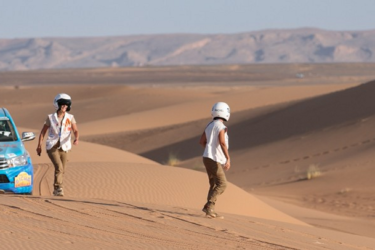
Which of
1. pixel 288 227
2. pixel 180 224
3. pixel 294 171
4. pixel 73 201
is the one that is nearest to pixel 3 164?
pixel 73 201

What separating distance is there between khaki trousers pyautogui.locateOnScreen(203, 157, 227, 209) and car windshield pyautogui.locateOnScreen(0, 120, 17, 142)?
3.54m

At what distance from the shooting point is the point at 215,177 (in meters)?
10.7

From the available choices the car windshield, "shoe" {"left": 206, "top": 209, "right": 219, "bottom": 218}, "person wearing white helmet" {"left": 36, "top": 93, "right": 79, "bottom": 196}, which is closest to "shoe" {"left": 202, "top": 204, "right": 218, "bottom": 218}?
"shoe" {"left": 206, "top": 209, "right": 219, "bottom": 218}

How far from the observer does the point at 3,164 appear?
40.0 feet

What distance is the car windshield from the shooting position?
1303 cm

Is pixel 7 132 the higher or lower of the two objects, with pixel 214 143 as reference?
higher

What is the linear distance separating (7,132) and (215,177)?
3.81 m

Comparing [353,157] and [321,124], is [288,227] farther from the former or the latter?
[321,124]

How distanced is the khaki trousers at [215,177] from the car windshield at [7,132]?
354cm

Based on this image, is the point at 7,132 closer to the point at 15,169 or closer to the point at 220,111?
the point at 15,169

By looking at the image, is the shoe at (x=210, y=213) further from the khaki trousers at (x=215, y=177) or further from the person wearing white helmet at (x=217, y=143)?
the person wearing white helmet at (x=217, y=143)

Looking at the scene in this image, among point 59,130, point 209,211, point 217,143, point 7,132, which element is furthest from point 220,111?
point 7,132

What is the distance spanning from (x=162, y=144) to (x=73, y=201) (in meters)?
23.3

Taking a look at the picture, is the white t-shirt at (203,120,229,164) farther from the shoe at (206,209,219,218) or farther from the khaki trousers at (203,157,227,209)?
the shoe at (206,209,219,218)
